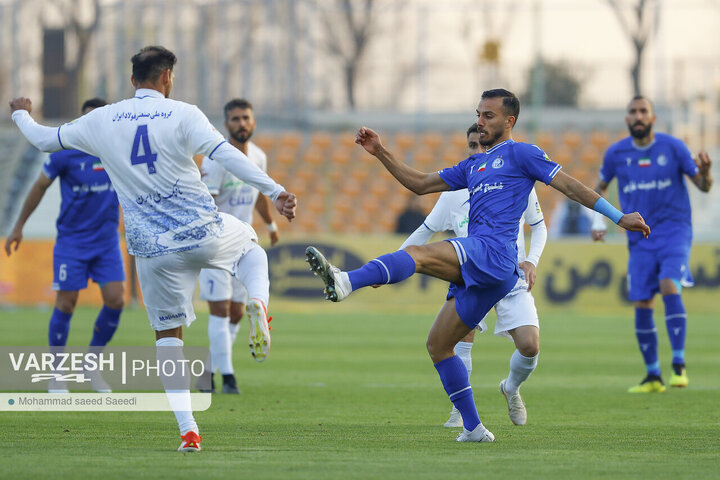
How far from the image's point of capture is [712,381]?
38.2ft

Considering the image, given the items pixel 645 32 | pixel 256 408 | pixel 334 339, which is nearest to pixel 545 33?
pixel 645 32

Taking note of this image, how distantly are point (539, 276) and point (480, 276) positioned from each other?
15.2m

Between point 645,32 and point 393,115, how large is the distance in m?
8.20

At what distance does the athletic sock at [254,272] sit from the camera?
6.57m

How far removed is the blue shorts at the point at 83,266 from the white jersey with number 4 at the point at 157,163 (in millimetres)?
3620

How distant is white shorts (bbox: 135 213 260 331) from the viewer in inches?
263

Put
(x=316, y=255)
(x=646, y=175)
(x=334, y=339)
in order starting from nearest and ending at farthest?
1. (x=316, y=255)
2. (x=646, y=175)
3. (x=334, y=339)

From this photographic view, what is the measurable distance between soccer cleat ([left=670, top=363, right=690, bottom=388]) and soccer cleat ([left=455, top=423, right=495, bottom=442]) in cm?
428

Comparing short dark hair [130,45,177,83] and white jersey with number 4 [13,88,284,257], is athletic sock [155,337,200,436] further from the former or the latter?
short dark hair [130,45,177,83]

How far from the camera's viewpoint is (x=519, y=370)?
318 inches

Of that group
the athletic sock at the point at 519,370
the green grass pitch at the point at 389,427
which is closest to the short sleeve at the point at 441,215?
the athletic sock at the point at 519,370

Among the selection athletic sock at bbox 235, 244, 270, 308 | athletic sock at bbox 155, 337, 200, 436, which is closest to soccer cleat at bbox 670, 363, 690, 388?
athletic sock at bbox 235, 244, 270, 308

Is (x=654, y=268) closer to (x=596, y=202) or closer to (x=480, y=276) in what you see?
(x=596, y=202)

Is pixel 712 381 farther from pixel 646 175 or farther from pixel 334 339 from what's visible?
pixel 334 339
